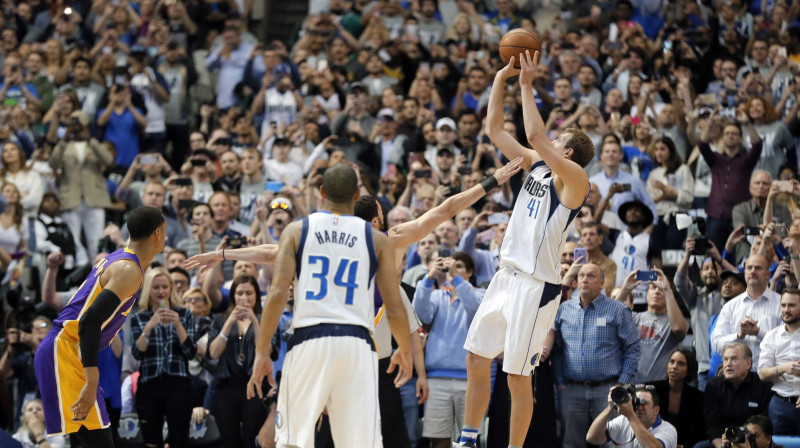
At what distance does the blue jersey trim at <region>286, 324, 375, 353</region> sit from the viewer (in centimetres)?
832

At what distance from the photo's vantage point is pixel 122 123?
1997 centimetres

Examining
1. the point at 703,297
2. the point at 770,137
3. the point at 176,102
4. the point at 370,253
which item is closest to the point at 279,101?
the point at 176,102

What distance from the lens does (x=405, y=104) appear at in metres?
19.2

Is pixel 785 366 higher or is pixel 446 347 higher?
pixel 785 366

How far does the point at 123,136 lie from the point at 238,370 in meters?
7.98

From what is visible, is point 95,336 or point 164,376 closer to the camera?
point 95,336

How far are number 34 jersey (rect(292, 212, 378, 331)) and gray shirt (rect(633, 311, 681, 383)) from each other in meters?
5.58

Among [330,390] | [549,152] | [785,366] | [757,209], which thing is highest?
[549,152]

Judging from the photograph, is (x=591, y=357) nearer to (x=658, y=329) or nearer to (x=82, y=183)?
(x=658, y=329)

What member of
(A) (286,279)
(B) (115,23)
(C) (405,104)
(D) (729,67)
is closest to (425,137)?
(C) (405,104)

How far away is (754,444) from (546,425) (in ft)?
7.19

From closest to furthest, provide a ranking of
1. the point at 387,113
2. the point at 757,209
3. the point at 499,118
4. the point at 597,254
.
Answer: the point at 499,118, the point at 597,254, the point at 757,209, the point at 387,113

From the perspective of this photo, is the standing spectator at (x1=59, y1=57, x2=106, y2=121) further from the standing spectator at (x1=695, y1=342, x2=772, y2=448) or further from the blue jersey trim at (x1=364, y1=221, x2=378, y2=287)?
the blue jersey trim at (x1=364, y1=221, x2=378, y2=287)

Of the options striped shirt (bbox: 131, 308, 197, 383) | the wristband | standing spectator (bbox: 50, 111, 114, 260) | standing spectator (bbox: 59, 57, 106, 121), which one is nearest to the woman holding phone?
striped shirt (bbox: 131, 308, 197, 383)
